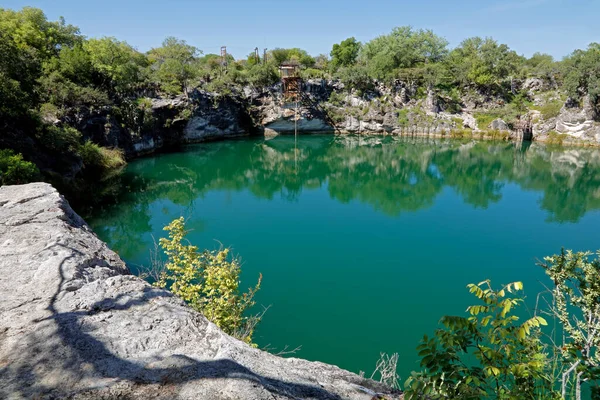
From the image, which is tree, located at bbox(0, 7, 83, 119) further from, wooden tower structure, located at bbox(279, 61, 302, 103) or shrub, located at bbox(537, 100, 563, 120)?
shrub, located at bbox(537, 100, 563, 120)

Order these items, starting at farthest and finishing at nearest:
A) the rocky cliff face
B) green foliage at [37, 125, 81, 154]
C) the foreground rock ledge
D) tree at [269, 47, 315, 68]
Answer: tree at [269, 47, 315, 68], the rocky cliff face, green foliage at [37, 125, 81, 154], the foreground rock ledge

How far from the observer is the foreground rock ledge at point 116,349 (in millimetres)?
2645

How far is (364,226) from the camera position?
17766mm

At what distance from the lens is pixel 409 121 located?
4781 centimetres

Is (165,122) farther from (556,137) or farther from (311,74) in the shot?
(556,137)

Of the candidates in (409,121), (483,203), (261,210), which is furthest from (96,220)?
(409,121)

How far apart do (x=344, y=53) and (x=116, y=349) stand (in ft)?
198

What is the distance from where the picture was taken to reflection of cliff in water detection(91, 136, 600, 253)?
22.6 metres

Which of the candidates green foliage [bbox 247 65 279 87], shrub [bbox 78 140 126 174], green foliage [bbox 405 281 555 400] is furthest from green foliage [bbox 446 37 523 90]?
green foliage [bbox 405 281 555 400]

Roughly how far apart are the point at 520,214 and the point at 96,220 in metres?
21.1

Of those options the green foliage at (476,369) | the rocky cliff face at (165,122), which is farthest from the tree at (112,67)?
the green foliage at (476,369)

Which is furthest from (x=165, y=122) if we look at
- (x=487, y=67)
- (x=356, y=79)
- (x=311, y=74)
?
(x=487, y=67)

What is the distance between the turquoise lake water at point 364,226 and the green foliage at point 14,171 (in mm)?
3897

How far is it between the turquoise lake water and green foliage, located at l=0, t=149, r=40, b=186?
390cm
